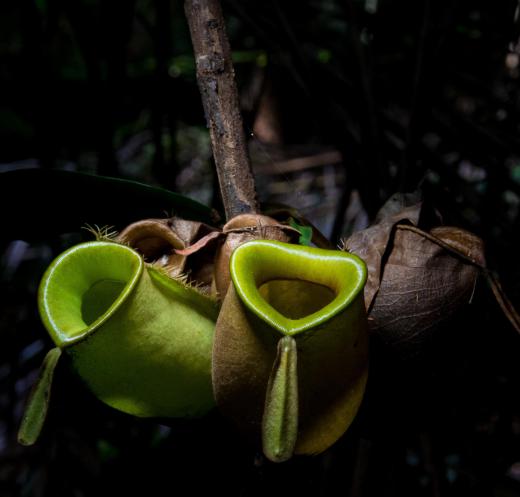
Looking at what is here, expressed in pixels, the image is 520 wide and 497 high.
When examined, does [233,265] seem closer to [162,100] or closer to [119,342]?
[119,342]

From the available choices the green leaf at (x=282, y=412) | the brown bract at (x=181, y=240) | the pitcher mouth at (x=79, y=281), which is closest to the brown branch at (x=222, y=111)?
the brown bract at (x=181, y=240)

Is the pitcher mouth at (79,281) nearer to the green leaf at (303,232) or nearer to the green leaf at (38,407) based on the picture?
the green leaf at (38,407)

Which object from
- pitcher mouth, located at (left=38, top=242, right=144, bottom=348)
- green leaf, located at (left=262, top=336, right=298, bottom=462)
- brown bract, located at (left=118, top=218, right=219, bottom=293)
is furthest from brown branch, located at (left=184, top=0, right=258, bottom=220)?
green leaf, located at (left=262, top=336, right=298, bottom=462)

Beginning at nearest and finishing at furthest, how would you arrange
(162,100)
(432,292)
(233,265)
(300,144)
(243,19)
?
1. (233,265)
2. (432,292)
3. (243,19)
4. (162,100)
5. (300,144)

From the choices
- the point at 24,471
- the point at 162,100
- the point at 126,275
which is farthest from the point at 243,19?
the point at 24,471

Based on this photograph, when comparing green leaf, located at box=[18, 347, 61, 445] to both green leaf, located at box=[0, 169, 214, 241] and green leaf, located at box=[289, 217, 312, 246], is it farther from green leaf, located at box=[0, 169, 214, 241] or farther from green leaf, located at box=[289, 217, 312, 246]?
green leaf, located at box=[289, 217, 312, 246]

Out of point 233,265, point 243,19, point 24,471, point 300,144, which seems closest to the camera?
point 233,265

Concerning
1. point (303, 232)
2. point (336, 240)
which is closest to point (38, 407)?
point (303, 232)
